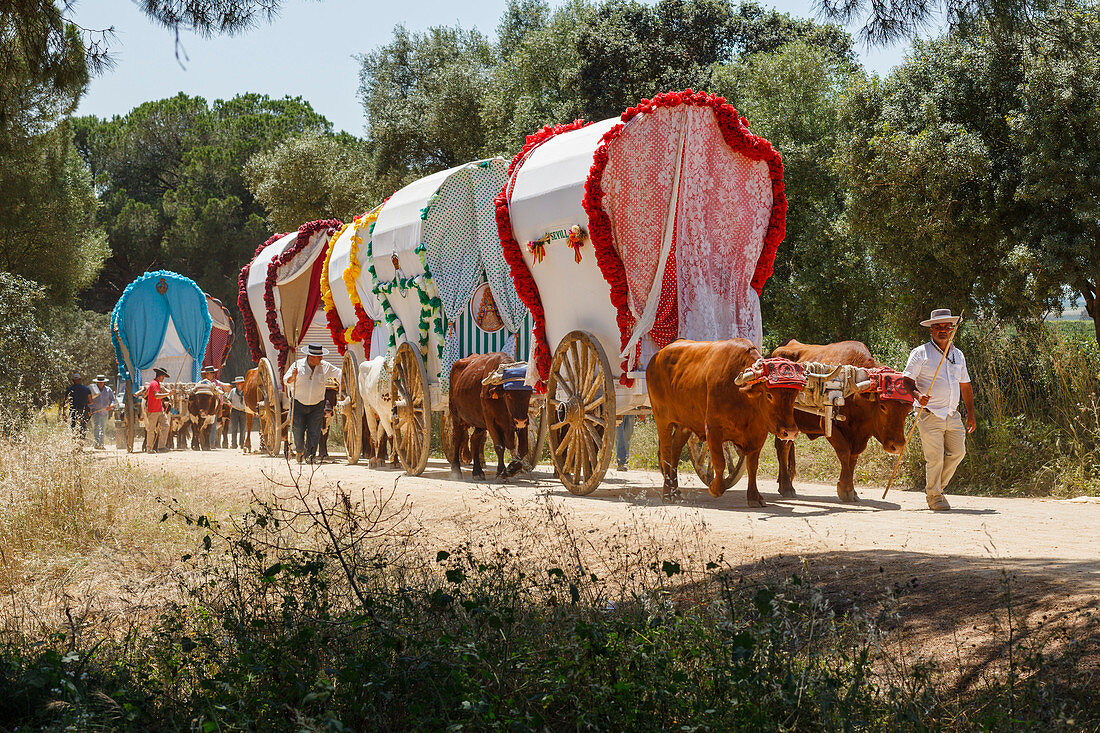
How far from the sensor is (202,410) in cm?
2289

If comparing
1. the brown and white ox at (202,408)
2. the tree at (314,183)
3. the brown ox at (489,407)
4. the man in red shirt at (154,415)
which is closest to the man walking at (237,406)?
the brown and white ox at (202,408)

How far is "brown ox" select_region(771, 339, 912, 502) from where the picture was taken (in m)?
9.61

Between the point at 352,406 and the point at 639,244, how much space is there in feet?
26.4

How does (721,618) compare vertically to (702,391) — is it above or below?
below

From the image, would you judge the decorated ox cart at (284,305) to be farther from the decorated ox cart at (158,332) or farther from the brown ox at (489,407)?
the brown ox at (489,407)

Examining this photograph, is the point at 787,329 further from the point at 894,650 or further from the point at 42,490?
the point at 894,650

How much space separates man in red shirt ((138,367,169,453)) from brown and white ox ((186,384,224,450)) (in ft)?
1.83

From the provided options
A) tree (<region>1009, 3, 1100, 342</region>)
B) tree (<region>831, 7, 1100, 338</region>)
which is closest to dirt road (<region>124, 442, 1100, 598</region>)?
tree (<region>1009, 3, 1100, 342</region>)

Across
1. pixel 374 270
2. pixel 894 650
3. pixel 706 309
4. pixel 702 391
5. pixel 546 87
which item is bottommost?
pixel 894 650

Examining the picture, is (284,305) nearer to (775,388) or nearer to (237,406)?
(237,406)

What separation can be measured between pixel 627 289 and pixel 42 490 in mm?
5824

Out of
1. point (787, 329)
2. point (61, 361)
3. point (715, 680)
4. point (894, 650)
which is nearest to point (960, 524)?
point (894, 650)

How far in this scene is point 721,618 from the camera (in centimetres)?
444

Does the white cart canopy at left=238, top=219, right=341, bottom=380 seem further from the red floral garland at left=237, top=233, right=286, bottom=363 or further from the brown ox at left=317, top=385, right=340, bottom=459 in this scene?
the brown ox at left=317, top=385, right=340, bottom=459
